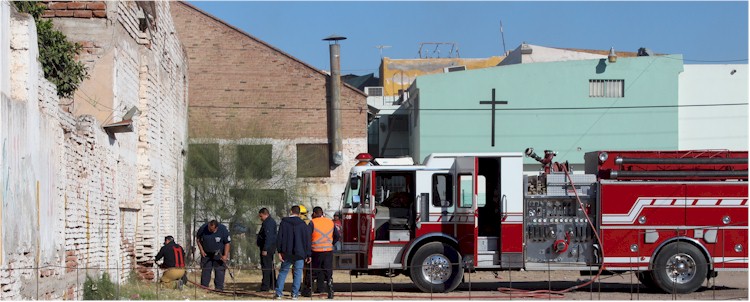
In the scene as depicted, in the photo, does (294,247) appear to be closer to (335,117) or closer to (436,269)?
(436,269)

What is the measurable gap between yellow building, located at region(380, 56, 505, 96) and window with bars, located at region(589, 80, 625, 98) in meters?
19.2

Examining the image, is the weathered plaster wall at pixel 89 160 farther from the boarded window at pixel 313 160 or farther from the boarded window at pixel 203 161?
the boarded window at pixel 313 160

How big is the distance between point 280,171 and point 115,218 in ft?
57.8

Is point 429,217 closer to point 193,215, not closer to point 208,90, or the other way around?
point 193,215

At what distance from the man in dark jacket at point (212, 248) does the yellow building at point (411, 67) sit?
139ft

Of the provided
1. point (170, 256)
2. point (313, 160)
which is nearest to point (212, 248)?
point (170, 256)

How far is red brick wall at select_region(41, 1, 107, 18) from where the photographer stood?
67.3 ft

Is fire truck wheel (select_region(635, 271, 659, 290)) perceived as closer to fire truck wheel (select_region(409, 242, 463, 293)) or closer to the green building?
fire truck wheel (select_region(409, 242, 463, 293))

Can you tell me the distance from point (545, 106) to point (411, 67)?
2157cm

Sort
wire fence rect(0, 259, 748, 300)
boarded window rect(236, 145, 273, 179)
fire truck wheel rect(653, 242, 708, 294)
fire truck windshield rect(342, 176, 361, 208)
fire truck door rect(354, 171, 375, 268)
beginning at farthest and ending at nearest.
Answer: boarded window rect(236, 145, 273, 179) < fire truck windshield rect(342, 176, 361, 208) < fire truck door rect(354, 171, 375, 268) < fire truck wheel rect(653, 242, 708, 294) < wire fence rect(0, 259, 748, 300)

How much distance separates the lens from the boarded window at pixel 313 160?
39312 mm

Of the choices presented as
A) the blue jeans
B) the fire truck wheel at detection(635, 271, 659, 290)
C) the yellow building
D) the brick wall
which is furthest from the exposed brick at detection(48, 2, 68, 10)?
the yellow building

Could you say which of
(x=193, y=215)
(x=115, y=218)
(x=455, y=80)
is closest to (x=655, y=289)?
(x=115, y=218)

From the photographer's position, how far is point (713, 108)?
45.5m
